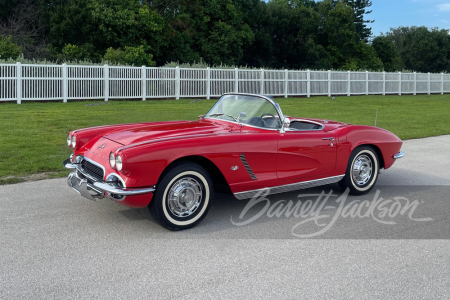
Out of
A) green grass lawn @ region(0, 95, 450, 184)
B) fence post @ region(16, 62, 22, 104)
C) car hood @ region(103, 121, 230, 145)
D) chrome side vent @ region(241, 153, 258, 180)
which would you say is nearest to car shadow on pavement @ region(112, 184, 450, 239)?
chrome side vent @ region(241, 153, 258, 180)

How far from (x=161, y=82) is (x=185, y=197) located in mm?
20359

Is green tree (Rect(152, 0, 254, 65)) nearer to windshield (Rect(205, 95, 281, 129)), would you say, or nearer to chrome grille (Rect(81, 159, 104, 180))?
windshield (Rect(205, 95, 281, 129))

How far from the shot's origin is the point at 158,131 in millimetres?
5328

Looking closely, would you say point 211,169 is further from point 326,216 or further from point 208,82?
point 208,82

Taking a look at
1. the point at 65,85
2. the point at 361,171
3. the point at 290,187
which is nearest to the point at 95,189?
the point at 290,187

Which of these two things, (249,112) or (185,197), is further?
(249,112)

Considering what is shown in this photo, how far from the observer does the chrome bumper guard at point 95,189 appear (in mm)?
4520

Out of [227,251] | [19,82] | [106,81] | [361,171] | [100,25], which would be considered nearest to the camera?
[227,251]

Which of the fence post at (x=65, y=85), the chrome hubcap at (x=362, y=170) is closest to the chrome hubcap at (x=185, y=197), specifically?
the chrome hubcap at (x=362, y=170)

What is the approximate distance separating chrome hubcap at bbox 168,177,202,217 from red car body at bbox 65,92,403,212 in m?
0.21

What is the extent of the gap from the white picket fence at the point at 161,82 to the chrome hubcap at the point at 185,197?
1739cm

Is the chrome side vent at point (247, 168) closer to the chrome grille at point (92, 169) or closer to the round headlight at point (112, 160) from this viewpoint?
the round headlight at point (112, 160)

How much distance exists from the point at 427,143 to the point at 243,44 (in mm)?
42093

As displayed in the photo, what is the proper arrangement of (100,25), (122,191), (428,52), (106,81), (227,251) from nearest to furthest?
(227,251)
(122,191)
(106,81)
(100,25)
(428,52)
